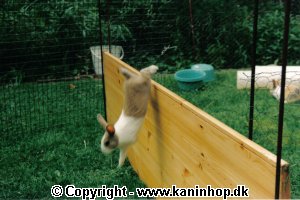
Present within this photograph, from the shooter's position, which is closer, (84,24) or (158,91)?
(158,91)

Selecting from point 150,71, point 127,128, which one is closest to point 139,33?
point 150,71

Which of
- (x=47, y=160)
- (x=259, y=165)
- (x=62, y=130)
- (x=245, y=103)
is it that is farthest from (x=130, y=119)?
(x=245, y=103)

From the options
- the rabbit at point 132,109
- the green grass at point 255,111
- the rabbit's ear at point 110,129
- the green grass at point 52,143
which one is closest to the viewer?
the rabbit's ear at point 110,129

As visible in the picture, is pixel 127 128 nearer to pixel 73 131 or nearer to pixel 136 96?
pixel 136 96

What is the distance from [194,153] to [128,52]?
3193mm

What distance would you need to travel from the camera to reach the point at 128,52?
15.2 ft

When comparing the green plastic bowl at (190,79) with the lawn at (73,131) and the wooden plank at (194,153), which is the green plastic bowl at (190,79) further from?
the wooden plank at (194,153)

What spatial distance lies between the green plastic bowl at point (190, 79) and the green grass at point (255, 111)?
0.21ft

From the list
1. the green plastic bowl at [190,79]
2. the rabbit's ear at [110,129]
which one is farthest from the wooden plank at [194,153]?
the green plastic bowl at [190,79]

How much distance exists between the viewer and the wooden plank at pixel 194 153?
3.83 ft

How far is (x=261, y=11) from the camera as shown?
573 centimetres

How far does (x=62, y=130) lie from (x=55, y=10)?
5.42ft

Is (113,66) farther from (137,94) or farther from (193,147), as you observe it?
(193,147)

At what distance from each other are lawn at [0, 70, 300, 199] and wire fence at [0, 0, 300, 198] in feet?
0.05
